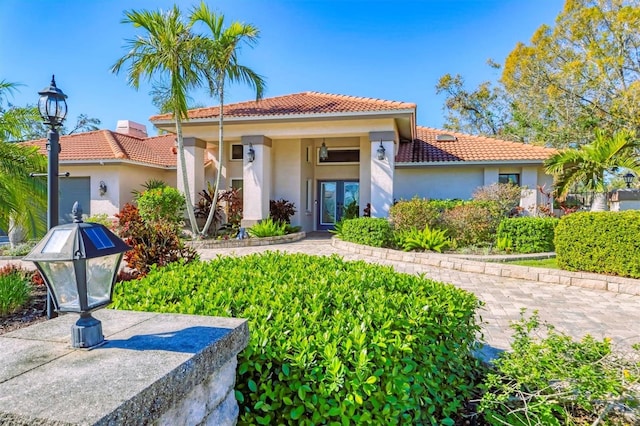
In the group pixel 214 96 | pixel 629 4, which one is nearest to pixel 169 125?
pixel 214 96

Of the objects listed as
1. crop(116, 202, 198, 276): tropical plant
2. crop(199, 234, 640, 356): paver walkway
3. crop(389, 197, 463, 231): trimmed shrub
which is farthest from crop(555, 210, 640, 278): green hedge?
crop(116, 202, 198, 276): tropical plant

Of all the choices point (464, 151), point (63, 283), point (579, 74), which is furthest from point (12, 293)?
point (579, 74)

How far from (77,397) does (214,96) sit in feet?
46.2

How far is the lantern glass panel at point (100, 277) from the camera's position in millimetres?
1812

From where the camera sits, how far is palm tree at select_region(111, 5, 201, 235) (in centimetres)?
1223

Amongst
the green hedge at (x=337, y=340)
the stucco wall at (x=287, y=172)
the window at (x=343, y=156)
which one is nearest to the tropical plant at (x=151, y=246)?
the green hedge at (x=337, y=340)

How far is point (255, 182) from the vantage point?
50.8 feet

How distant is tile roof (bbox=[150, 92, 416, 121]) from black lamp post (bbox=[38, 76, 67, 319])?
33.2 feet

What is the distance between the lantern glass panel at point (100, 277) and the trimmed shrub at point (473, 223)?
11662mm

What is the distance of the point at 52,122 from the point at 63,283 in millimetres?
4485

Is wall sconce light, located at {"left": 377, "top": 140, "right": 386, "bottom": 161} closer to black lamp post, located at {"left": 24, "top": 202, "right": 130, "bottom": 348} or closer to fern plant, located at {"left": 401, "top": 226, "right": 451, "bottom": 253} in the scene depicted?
fern plant, located at {"left": 401, "top": 226, "right": 451, "bottom": 253}

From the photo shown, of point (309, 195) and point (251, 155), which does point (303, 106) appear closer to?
point (251, 155)

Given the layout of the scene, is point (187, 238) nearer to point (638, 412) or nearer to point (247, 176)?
point (247, 176)

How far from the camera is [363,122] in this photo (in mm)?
14625
